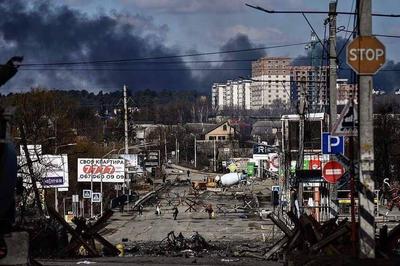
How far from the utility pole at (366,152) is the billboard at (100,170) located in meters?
67.8

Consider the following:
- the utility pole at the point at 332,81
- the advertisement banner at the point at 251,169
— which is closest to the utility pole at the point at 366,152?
the utility pole at the point at 332,81

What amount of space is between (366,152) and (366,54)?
1969mm

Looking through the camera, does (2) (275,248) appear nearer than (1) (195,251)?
Yes

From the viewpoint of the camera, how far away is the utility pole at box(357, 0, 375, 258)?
1653cm

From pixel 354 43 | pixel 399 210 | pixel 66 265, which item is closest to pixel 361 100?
pixel 354 43

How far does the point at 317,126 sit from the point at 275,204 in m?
16.8

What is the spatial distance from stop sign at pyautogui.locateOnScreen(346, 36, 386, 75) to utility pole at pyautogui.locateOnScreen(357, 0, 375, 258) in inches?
10.0

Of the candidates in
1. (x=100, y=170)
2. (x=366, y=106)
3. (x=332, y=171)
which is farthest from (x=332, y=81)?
(x=100, y=170)

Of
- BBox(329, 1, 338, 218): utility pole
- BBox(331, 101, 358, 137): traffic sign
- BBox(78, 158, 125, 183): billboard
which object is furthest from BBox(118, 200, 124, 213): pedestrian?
BBox(331, 101, 358, 137): traffic sign

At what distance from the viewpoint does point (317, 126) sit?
277ft

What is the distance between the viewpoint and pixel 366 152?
16719mm

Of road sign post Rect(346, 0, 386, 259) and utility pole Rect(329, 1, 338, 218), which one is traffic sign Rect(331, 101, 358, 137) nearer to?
road sign post Rect(346, 0, 386, 259)

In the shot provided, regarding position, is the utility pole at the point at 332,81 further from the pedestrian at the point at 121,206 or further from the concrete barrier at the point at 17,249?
the pedestrian at the point at 121,206

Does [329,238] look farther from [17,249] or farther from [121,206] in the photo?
[121,206]
